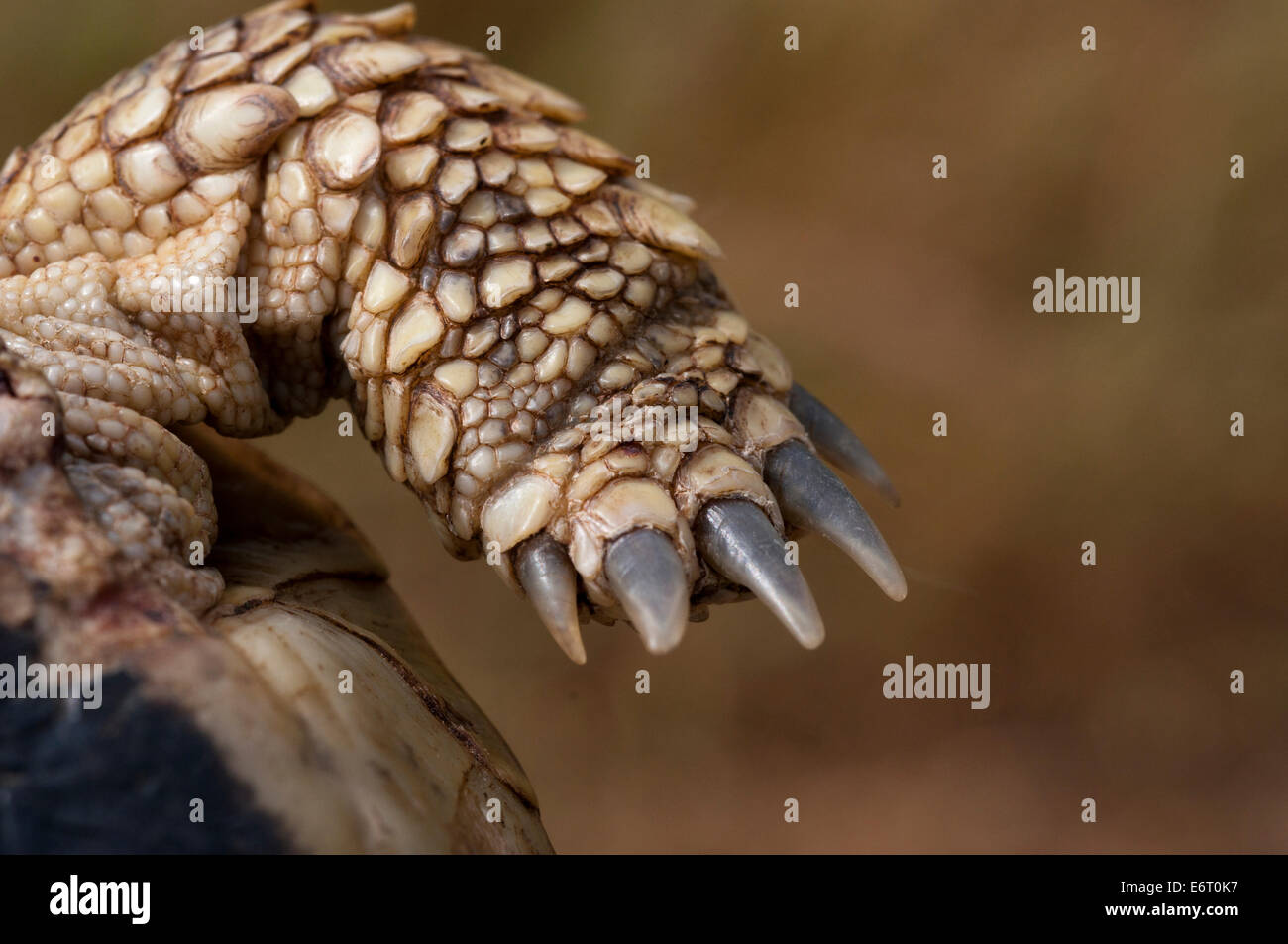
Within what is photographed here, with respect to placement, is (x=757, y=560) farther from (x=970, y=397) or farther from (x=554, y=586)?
(x=970, y=397)

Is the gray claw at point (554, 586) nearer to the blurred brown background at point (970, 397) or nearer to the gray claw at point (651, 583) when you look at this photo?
the gray claw at point (651, 583)

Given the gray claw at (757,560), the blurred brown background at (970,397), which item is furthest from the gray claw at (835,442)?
the blurred brown background at (970,397)

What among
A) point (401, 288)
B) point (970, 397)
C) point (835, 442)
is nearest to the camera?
point (401, 288)

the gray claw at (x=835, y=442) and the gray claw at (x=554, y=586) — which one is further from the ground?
the gray claw at (x=835, y=442)

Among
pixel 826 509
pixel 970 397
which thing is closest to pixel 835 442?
pixel 826 509

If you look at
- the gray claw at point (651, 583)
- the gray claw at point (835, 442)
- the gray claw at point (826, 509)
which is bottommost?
the gray claw at point (651, 583)

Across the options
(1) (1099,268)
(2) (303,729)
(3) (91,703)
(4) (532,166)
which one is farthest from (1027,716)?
(3) (91,703)

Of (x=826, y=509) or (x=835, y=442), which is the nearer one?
(x=826, y=509)

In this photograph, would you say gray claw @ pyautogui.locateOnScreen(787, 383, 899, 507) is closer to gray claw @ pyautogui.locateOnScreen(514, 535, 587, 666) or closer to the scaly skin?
the scaly skin
